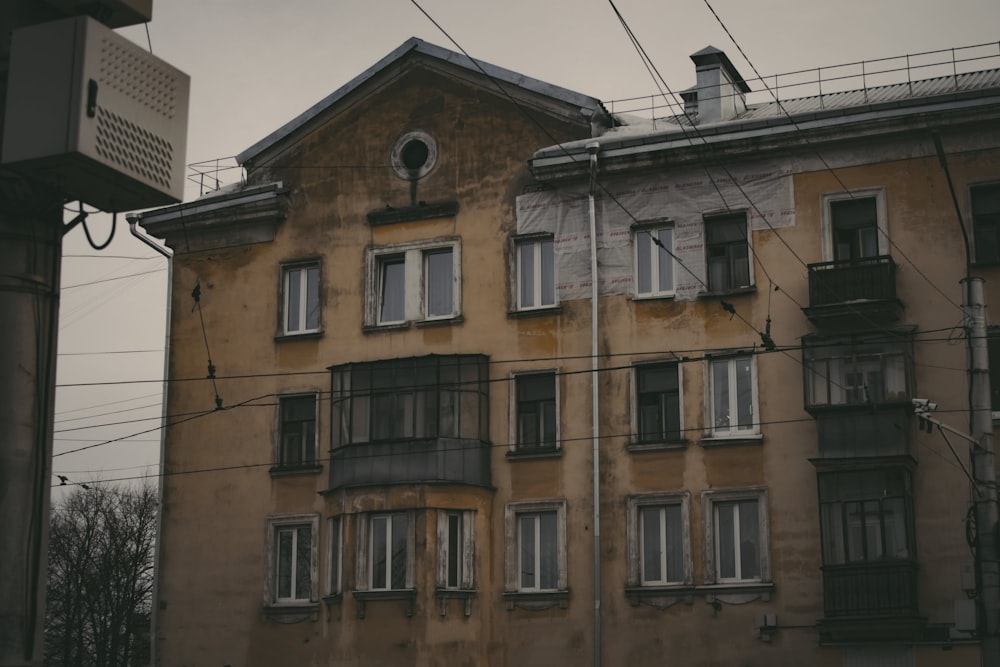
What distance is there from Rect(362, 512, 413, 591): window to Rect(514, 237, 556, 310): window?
553cm

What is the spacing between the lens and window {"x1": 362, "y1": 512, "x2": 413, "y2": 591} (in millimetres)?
30375

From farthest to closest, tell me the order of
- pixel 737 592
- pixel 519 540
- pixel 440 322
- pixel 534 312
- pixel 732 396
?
pixel 440 322 → pixel 534 312 → pixel 519 540 → pixel 732 396 → pixel 737 592

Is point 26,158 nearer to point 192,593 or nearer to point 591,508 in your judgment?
point 591,508

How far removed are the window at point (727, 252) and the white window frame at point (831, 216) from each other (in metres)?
1.64

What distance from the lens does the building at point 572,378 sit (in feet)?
91.2

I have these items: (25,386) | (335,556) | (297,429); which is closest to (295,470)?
(297,429)

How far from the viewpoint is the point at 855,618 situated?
26578 mm

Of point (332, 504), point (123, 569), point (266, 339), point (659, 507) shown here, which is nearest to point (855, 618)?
point (659, 507)

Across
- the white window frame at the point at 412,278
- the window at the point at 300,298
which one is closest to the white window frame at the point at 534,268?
the white window frame at the point at 412,278

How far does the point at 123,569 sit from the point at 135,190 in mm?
52496

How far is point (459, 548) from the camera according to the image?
100.0 feet

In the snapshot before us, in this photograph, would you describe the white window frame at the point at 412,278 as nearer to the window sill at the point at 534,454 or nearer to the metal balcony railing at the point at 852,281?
the window sill at the point at 534,454

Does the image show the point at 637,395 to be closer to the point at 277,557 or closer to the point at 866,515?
the point at 866,515

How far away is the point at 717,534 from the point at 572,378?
465 centimetres
